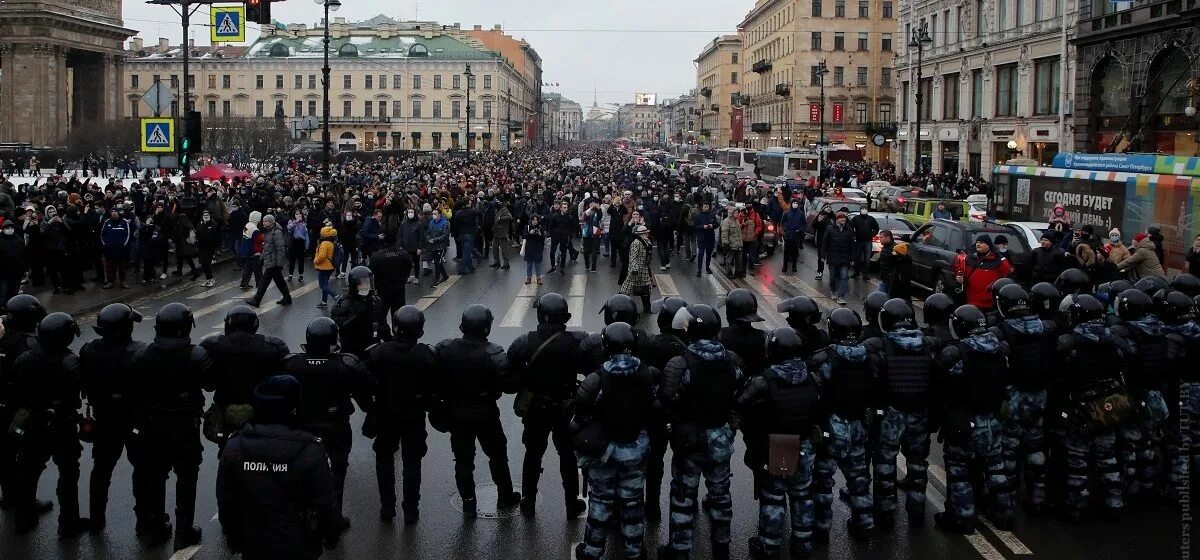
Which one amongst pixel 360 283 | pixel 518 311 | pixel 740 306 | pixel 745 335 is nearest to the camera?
pixel 740 306

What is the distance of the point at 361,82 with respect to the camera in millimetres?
118812

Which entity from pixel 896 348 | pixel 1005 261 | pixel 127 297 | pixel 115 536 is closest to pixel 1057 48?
pixel 1005 261

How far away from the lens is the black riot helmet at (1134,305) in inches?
303

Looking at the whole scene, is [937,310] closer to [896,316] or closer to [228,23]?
[896,316]

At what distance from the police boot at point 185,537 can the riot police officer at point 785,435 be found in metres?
3.52

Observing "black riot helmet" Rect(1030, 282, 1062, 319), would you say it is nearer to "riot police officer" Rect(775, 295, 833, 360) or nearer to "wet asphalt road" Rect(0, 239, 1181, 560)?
"wet asphalt road" Rect(0, 239, 1181, 560)

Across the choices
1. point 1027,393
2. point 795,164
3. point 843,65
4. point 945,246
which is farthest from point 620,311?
point 843,65

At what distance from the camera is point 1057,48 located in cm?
4209

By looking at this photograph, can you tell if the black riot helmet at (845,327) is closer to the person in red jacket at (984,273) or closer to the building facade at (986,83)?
the person in red jacket at (984,273)

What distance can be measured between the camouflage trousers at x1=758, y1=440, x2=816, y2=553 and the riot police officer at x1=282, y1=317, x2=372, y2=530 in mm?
2625

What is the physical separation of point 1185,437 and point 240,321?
22.0ft

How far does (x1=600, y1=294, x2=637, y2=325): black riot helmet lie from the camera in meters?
7.28

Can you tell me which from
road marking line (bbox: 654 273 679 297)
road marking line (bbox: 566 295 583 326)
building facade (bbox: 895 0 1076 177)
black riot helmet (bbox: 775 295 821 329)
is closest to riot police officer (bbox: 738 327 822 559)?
black riot helmet (bbox: 775 295 821 329)

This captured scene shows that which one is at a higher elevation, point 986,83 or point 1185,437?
point 986,83
